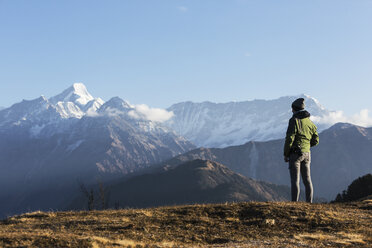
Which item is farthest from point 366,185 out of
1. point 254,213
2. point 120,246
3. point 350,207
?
point 120,246

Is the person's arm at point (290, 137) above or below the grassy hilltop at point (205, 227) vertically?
above

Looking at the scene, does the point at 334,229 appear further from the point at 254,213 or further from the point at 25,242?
the point at 25,242

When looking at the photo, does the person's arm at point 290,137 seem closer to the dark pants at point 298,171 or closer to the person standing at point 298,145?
the person standing at point 298,145

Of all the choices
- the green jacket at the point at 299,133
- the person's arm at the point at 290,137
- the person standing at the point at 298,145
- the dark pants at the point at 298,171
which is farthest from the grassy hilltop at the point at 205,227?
the green jacket at the point at 299,133

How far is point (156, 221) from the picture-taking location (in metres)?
13.8

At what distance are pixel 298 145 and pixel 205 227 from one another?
5747 millimetres

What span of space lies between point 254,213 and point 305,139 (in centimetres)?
422

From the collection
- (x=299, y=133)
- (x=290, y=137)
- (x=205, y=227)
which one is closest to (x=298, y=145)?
(x=299, y=133)

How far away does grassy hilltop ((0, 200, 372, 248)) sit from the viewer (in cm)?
1088

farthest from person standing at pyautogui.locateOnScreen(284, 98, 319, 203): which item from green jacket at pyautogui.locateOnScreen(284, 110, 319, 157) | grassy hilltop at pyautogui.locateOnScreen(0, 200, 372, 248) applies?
grassy hilltop at pyautogui.locateOnScreen(0, 200, 372, 248)

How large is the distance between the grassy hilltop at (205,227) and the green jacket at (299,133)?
2391 mm

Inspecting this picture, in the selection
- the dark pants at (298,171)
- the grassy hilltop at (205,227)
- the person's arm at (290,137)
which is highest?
the person's arm at (290,137)

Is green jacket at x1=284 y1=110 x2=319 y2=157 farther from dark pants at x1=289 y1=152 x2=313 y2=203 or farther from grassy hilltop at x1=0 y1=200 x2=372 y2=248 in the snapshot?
grassy hilltop at x1=0 y1=200 x2=372 y2=248

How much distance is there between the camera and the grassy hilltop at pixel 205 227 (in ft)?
35.7
